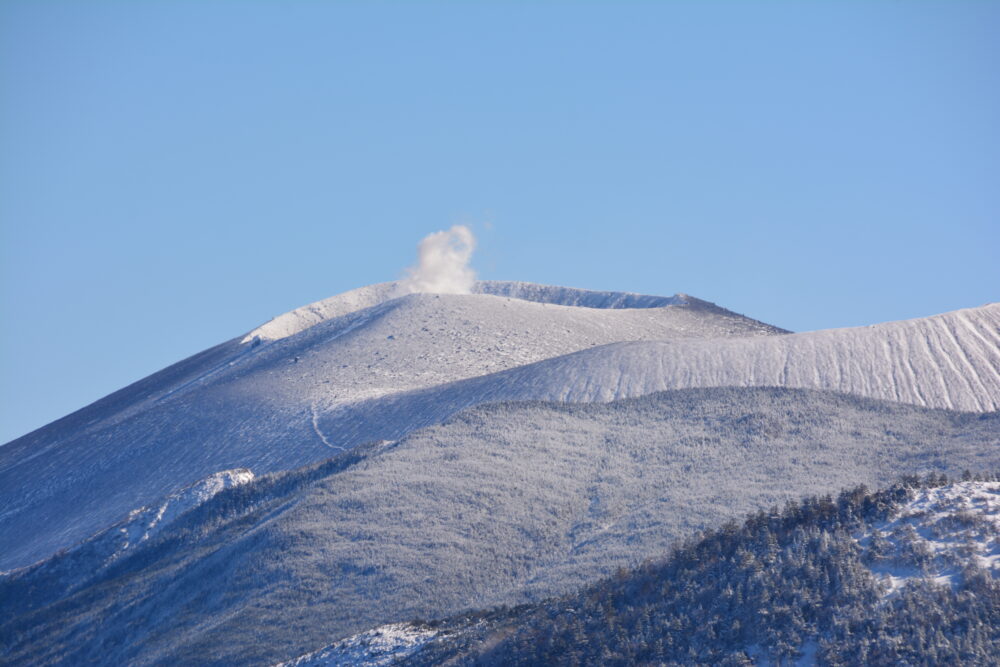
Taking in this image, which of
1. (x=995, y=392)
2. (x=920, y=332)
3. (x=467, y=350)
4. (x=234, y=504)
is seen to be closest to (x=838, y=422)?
(x=995, y=392)

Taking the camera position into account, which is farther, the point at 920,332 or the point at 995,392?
the point at 920,332

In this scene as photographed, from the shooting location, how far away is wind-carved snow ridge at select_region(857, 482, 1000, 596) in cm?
2780

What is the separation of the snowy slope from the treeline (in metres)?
38.5

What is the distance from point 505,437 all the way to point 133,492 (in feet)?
85.2

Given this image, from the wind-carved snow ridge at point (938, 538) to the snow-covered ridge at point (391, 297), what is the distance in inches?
3640

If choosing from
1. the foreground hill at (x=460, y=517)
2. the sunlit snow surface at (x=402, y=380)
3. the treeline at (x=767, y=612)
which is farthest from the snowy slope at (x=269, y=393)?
the treeline at (x=767, y=612)

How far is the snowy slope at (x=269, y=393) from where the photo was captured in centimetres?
7444

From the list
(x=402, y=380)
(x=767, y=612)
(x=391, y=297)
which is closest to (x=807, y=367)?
(x=402, y=380)

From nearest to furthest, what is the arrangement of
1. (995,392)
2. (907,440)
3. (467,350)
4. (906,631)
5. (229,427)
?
(906,631)
(907,440)
(995,392)
(229,427)
(467,350)

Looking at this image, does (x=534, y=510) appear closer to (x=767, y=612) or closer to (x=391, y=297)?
(x=767, y=612)

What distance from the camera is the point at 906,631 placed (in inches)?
1017

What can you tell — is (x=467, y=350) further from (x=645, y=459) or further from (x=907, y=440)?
(x=907, y=440)

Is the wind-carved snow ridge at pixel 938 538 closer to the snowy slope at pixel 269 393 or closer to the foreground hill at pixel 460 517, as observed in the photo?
the foreground hill at pixel 460 517

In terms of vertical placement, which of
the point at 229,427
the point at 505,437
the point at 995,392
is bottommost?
the point at 995,392
